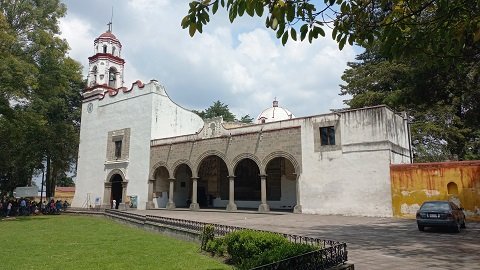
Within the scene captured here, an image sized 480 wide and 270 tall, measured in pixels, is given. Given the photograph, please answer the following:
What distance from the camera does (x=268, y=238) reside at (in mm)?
6863

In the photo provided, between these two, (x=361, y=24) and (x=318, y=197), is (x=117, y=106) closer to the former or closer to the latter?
(x=318, y=197)

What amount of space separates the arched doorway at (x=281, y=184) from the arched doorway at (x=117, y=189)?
39.4ft

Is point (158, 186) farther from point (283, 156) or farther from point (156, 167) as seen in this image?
point (283, 156)

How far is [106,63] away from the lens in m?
31.5

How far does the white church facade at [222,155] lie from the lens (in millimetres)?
18281

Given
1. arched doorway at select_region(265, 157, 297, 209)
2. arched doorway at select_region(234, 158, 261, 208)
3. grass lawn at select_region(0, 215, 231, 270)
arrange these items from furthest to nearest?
arched doorway at select_region(234, 158, 261, 208), arched doorway at select_region(265, 157, 297, 209), grass lawn at select_region(0, 215, 231, 270)

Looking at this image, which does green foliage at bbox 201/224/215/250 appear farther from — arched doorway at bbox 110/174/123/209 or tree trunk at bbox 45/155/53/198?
tree trunk at bbox 45/155/53/198

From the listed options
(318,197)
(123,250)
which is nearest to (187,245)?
(123,250)

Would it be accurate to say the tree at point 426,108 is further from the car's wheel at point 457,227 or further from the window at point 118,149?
the window at point 118,149

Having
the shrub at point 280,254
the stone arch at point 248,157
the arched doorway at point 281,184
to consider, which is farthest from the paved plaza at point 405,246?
the arched doorway at point 281,184

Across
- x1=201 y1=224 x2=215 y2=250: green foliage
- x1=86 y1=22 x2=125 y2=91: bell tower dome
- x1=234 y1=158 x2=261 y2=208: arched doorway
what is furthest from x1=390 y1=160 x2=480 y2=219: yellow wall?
x1=86 y1=22 x2=125 y2=91: bell tower dome

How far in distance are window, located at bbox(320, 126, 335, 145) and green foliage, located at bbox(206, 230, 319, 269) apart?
11.9 meters

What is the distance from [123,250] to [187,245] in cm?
174

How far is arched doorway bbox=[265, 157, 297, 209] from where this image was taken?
24.0 meters
